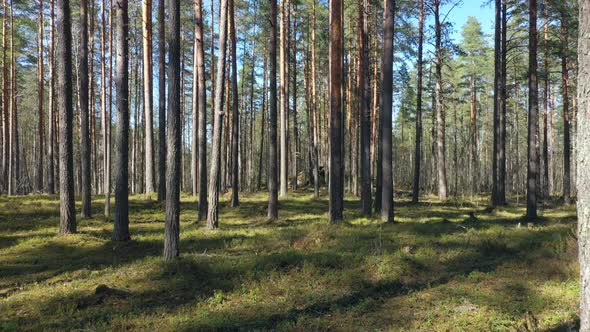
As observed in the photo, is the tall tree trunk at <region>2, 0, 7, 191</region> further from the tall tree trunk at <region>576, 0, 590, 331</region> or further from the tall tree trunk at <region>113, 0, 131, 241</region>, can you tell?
the tall tree trunk at <region>576, 0, 590, 331</region>

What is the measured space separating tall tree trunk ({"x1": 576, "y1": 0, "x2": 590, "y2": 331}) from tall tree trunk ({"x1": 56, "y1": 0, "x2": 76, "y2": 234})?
13.7 metres

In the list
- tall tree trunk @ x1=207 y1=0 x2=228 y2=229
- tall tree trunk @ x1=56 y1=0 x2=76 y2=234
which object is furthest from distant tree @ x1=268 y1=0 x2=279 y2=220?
tall tree trunk @ x1=56 y1=0 x2=76 y2=234

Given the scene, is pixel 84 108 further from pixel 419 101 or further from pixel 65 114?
pixel 419 101

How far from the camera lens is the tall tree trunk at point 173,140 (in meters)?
9.70

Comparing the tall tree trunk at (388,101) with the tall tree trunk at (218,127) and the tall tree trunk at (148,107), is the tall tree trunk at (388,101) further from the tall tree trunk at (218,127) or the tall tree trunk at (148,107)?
the tall tree trunk at (148,107)

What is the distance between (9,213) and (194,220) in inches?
299

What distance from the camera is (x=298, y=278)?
8.66 m

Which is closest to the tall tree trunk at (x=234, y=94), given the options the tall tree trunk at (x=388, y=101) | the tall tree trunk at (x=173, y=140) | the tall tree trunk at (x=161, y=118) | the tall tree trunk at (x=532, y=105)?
the tall tree trunk at (x=161, y=118)

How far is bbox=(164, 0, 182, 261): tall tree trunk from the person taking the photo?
31.8 ft

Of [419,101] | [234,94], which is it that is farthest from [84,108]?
[419,101]

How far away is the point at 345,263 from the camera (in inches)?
369

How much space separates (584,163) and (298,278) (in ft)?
21.5

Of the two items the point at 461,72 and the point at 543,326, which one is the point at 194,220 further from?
the point at 461,72

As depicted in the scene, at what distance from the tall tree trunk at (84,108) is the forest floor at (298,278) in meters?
1.86
